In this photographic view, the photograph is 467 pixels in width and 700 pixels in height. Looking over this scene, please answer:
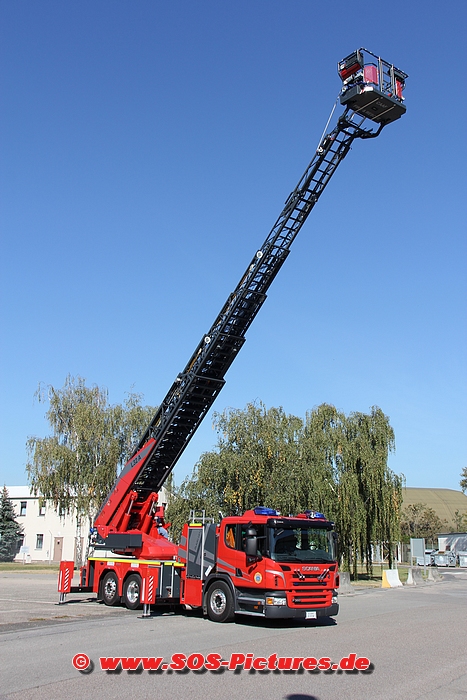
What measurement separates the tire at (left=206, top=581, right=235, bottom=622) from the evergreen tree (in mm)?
47521

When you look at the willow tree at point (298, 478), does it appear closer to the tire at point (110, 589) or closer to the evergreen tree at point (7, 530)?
the tire at point (110, 589)

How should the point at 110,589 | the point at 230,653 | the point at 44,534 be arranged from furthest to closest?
the point at 44,534
the point at 110,589
the point at 230,653

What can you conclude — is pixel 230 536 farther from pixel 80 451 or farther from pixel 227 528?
pixel 80 451

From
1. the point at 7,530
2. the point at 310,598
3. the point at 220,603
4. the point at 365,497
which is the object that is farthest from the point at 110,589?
the point at 7,530

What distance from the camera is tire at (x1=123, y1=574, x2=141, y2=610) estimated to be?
51.6 ft

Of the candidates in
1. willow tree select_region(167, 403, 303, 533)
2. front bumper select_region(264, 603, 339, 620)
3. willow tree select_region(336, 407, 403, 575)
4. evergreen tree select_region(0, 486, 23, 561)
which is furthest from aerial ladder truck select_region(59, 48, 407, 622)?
evergreen tree select_region(0, 486, 23, 561)

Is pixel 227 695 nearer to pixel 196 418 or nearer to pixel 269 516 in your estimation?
pixel 269 516

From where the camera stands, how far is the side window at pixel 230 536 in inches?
526

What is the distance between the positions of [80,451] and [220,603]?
22.3 meters

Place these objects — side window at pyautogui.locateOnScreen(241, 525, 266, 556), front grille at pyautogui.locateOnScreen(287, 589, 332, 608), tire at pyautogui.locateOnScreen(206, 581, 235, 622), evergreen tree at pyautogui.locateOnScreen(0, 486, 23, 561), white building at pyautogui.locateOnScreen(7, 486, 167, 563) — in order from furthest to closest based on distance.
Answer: evergreen tree at pyautogui.locateOnScreen(0, 486, 23, 561)
white building at pyautogui.locateOnScreen(7, 486, 167, 563)
tire at pyautogui.locateOnScreen(206, 581, 235, 622)
side window at pyautogui.locateOnScreen(241, 525, 266, 556)
front grille at pyautogui.locateOnScreen(287, 589, 332, 608)

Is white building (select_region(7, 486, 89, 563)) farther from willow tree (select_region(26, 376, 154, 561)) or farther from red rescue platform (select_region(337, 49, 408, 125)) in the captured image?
red rescue platform (select_region(337, 49, 408, 125))

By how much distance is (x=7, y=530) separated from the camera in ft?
184

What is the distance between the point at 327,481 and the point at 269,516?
14654mm

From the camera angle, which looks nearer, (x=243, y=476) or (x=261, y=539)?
(x=261, y=539)
